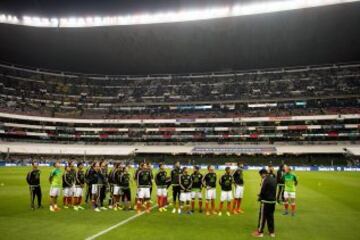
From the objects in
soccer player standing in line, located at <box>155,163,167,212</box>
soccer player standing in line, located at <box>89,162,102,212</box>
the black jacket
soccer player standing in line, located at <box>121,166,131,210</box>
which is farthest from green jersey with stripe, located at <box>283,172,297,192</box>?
soccer player standing in line, located at <box>89,162,102,212</box>

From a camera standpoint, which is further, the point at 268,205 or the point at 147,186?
the point at 147,186

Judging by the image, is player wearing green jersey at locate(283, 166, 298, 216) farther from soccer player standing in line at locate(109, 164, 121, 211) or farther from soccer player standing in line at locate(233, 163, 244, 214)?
soccer player standing in line at locate(109, 164, 121, 211)

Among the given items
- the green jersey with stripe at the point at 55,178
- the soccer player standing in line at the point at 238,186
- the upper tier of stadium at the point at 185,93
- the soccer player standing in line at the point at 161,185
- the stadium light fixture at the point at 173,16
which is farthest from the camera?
the upper tier of stadium at the point at 185,93

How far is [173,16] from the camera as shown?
61562 mm

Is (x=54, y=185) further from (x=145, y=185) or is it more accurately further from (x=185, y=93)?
(x=185, y=93)

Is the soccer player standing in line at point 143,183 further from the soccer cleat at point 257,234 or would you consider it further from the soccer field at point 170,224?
the soccer cleat at point 257,234

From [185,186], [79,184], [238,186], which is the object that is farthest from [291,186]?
[79,184]

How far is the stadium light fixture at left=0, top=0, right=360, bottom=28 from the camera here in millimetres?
54625

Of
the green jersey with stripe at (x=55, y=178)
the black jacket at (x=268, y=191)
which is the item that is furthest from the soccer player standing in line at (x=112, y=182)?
the black jacket at (x=268, y=191)

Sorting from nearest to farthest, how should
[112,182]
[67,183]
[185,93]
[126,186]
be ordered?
[126,186], [67,183], [112,182], [185,93]

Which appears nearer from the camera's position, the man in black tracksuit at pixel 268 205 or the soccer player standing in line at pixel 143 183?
the man in black tracksuit at pixel 268 205

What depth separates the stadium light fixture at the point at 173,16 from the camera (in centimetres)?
5462

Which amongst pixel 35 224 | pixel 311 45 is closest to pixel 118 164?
pixel 35 224

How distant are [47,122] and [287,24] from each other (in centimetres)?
6649
